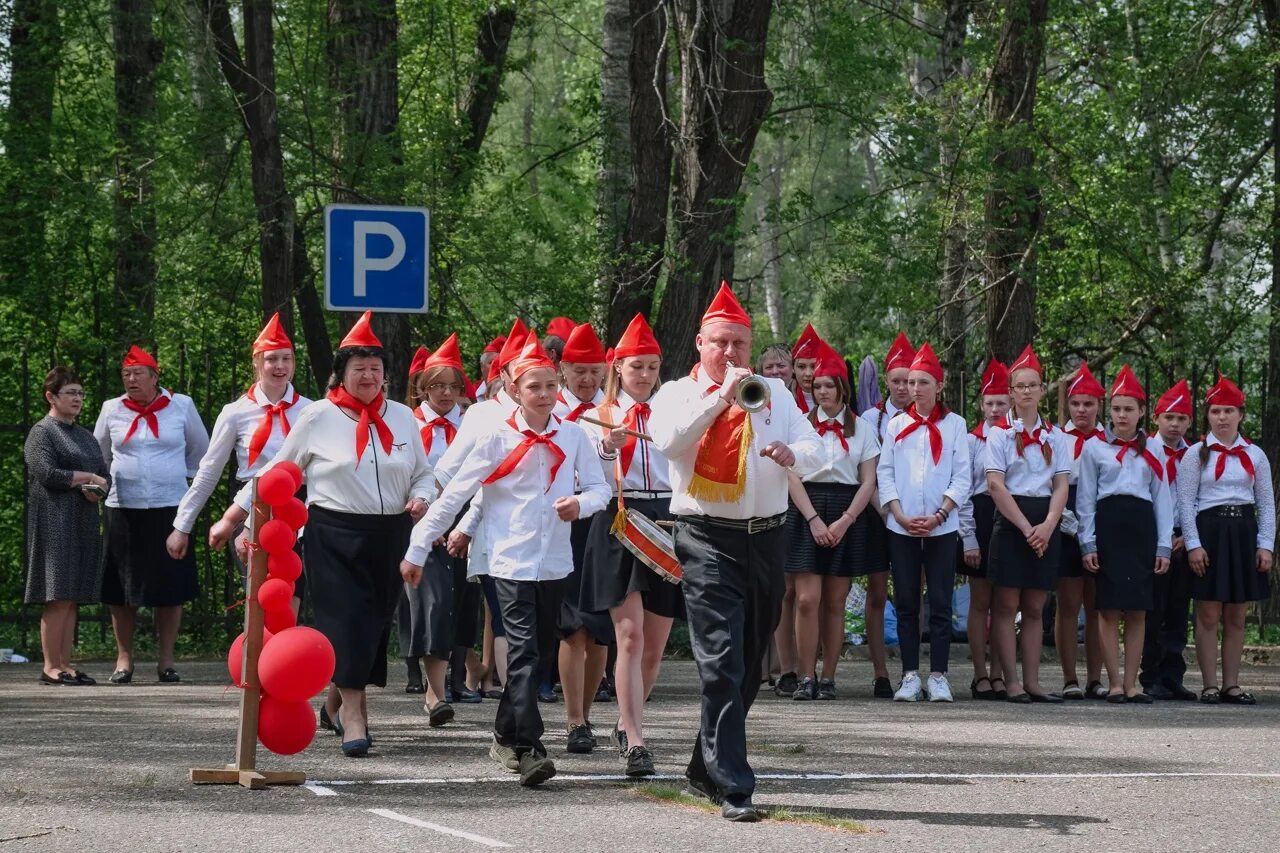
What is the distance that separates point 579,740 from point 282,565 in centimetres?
187

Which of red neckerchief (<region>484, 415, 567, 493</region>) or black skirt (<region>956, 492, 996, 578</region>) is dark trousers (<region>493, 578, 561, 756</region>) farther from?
black skirt (<region>956, 492, 996, 578</region>)

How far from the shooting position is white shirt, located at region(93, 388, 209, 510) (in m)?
13.2

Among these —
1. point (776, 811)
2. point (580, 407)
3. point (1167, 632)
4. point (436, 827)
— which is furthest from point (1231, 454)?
point (436, 827)

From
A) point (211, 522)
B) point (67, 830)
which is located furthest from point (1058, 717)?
point (211, 522)

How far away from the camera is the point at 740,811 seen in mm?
7191

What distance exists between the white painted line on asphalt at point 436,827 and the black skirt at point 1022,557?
615 cm

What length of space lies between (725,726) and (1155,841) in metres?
1.63

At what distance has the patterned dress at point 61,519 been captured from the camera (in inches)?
516

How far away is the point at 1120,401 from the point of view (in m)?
12.7

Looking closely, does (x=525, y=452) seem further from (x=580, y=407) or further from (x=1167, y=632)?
(x=1167, y=632)

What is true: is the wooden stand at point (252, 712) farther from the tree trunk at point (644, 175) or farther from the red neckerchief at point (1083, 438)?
the tree trunk at point (644, 175)

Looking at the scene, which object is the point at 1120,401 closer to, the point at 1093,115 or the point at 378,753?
the point at 378,753

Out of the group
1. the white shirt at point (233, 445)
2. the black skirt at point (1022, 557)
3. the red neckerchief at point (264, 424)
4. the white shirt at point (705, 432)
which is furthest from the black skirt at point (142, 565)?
the white shirt at point (705, 432)

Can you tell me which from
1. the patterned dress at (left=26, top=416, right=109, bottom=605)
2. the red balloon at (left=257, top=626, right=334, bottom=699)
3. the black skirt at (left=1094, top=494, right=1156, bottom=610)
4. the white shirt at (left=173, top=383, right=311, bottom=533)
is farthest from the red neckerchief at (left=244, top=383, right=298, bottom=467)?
the black skirt at (left=1094, top=494, right=1156, bottom=610)
